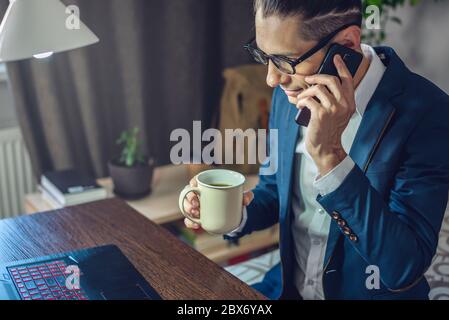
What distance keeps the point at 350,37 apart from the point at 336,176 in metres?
0.23

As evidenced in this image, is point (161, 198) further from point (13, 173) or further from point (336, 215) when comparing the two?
point (336, 215)

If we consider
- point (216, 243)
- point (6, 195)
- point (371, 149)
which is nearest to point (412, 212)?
point (371, 149)

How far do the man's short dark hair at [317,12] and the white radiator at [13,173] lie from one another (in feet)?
4.73

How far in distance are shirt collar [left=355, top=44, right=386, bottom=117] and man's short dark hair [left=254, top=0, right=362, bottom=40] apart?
0.13m

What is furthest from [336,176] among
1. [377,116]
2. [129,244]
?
[129,244]

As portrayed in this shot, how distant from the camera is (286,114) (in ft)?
3.77

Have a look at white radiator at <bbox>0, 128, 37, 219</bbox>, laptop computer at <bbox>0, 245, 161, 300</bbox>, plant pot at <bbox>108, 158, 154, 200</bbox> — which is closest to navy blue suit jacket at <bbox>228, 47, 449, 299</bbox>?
laptop computer at <bbox>0, 245, 161, 300</bbox>

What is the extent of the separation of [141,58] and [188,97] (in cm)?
29

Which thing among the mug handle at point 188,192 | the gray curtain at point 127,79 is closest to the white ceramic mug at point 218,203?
the mug handle at point 188,192

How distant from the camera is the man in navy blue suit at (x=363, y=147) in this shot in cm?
82

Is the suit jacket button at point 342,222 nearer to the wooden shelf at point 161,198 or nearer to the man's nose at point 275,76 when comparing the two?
the man's nose at point 275,76

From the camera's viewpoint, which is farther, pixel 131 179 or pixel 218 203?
pixel 131 179

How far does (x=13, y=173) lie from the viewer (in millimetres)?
2031

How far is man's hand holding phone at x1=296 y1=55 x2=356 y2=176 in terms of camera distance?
0.80 meters
